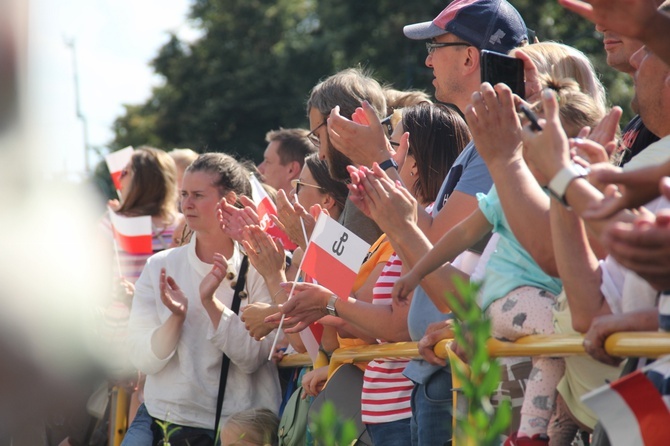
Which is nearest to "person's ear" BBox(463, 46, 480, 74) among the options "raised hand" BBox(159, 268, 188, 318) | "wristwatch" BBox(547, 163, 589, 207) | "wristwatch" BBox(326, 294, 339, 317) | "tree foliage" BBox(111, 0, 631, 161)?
"wristwatch" BBox(326, 294, 339, 317)

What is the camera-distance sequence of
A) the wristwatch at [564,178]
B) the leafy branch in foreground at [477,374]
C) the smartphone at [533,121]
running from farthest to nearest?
the smartphone at [533,121] → the wristwatch at [564,178] → the leafy branch in foreground at [477,374]

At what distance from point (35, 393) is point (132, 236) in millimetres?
3623

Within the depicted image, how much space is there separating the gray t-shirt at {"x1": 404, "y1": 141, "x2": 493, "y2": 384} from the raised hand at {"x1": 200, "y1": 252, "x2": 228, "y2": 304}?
1793 mm

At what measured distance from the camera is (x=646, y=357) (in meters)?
2.56

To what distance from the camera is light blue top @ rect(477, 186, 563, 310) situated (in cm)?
322

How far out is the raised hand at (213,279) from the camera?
219 inches

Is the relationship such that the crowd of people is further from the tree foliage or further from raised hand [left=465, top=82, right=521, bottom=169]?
the tree foliage

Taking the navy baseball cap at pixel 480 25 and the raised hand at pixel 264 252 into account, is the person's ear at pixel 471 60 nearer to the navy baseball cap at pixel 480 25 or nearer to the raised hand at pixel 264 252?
the navy baseball cap at pixel 480 25

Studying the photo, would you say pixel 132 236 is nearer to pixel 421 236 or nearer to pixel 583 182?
pixel 421 236

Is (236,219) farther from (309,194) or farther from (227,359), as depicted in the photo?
(227,359)

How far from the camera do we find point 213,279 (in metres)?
5.62

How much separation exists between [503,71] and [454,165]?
610 mm

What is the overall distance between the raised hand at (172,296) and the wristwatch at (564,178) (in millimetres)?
3281

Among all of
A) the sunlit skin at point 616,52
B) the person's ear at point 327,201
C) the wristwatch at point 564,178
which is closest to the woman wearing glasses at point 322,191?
the person's ear at point 327,201
